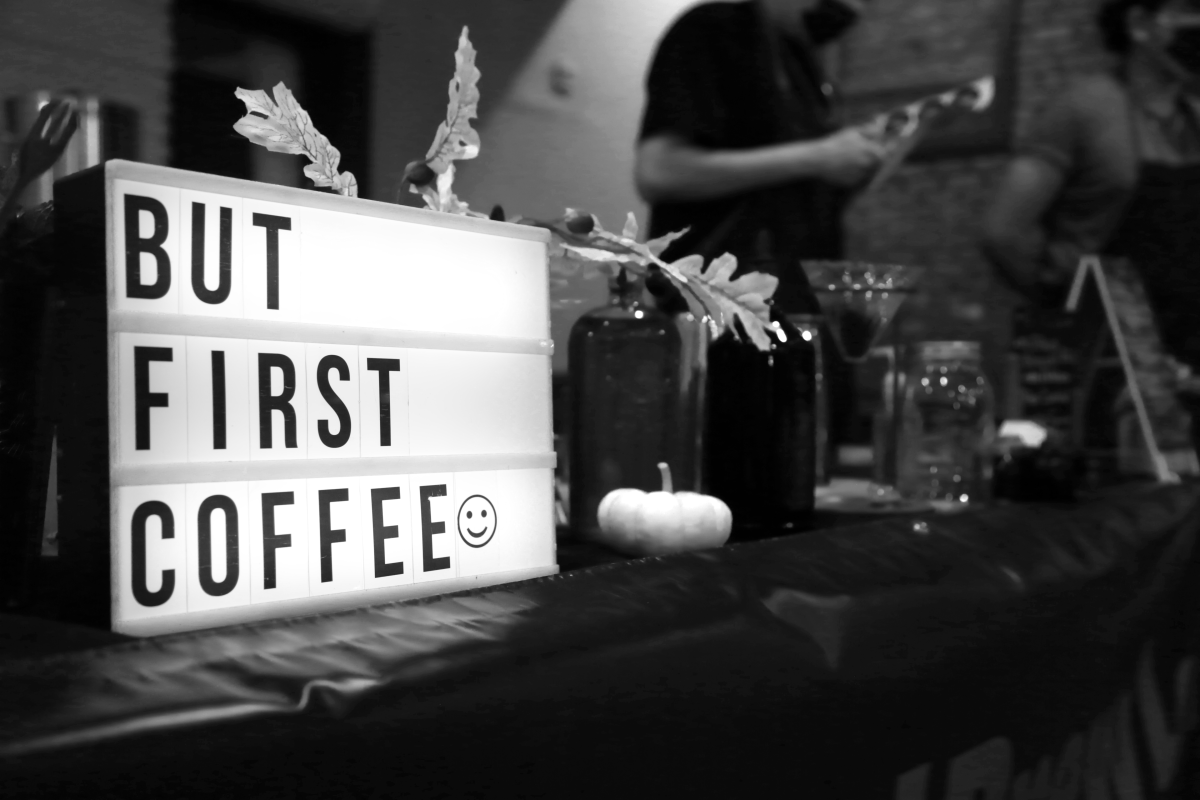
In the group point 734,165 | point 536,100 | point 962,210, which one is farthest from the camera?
point 962,210

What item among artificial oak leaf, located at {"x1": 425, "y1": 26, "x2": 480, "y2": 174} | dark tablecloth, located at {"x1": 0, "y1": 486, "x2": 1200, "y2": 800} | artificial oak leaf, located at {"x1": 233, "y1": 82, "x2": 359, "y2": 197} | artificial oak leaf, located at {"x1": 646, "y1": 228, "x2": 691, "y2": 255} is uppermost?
artificial oak leaf, located at {"x1": 425, "y1": 26, "x2": 480, "y2": 174}

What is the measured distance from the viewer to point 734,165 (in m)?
1.57

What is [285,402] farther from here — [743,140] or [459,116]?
[743,140]

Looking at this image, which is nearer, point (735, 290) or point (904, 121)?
point (735, 290)

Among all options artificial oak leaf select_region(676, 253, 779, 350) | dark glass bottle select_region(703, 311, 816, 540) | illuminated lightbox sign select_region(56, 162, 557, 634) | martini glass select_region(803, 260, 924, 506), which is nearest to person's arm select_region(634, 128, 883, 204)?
martini glass select_region(803, 260, 924, 506)

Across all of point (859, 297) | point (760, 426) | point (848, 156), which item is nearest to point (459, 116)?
point (760, 426)

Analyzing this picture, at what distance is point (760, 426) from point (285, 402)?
48cm

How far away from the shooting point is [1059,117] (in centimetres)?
263

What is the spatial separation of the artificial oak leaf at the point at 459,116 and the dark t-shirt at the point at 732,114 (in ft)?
2.19

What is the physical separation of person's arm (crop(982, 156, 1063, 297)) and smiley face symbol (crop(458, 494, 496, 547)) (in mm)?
2295

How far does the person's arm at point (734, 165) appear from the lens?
4.85 ft

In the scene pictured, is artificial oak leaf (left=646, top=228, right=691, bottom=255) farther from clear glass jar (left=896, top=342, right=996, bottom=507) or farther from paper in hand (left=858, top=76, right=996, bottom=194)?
paper in hand (left=858, top=76, right=996, bottom=194)

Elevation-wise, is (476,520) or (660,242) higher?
(660,242)

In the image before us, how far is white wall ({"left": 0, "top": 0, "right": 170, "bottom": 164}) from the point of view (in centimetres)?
87
